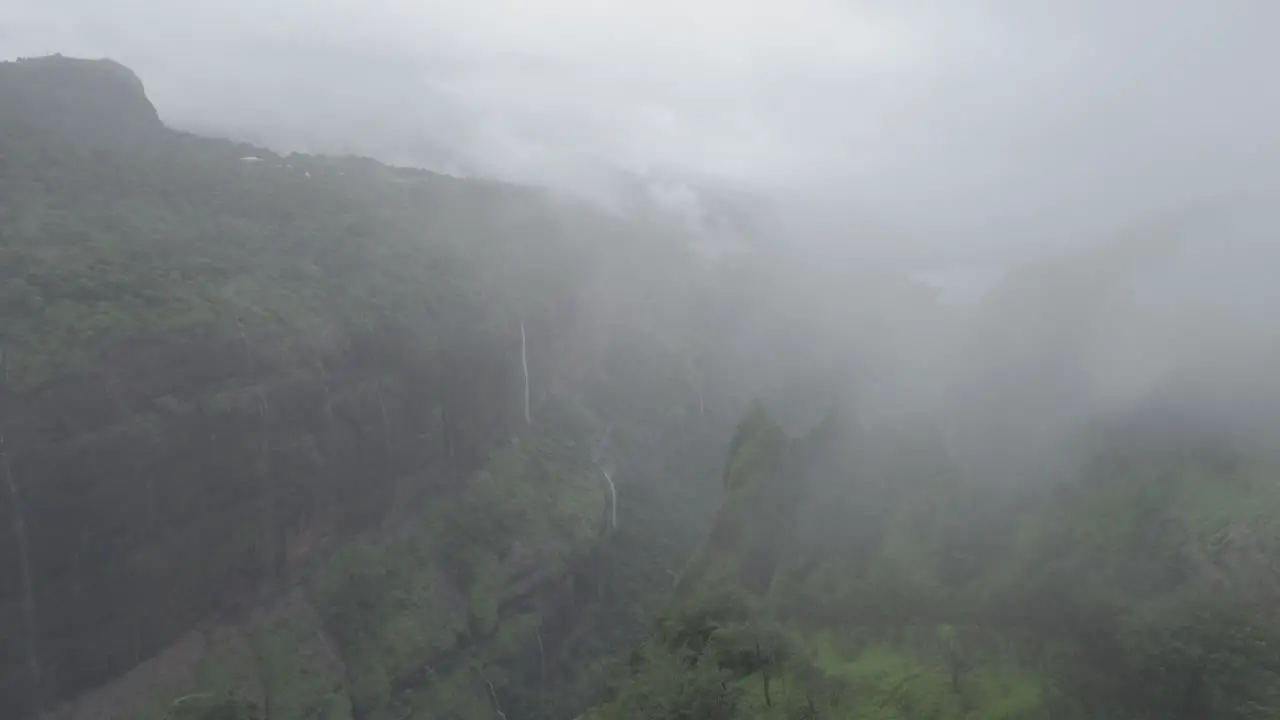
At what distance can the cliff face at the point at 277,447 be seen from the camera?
6619 cm

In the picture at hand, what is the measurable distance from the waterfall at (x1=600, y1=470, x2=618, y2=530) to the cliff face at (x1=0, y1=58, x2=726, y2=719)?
1.76 metres

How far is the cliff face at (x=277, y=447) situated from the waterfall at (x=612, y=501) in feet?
5.77

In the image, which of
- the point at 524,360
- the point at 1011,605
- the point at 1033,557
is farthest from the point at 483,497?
the point at 1011,605

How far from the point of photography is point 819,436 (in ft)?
282

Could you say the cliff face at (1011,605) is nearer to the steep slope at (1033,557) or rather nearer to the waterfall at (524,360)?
the steep slope at (1033,557)

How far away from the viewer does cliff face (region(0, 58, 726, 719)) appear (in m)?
66.2

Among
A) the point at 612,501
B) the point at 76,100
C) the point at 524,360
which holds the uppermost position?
the point at 76,100

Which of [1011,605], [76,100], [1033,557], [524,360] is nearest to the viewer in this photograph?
[1011,605]

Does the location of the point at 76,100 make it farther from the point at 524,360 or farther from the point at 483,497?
the point at 483,497

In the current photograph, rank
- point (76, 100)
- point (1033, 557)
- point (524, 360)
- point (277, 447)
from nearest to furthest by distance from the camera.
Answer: point (1033, 557)
point (277, 447)
point (76, 100)
point (524, 360)

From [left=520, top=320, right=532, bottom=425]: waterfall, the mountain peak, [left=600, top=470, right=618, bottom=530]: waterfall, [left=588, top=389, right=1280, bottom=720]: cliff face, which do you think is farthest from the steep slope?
the mountain peak

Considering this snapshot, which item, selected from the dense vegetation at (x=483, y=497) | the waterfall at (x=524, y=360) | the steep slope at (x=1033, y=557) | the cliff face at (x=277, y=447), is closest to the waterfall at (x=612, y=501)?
the dense vegetation at (x=483, y=497)

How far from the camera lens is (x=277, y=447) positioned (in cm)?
8106

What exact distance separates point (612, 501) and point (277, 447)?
4604 cm
